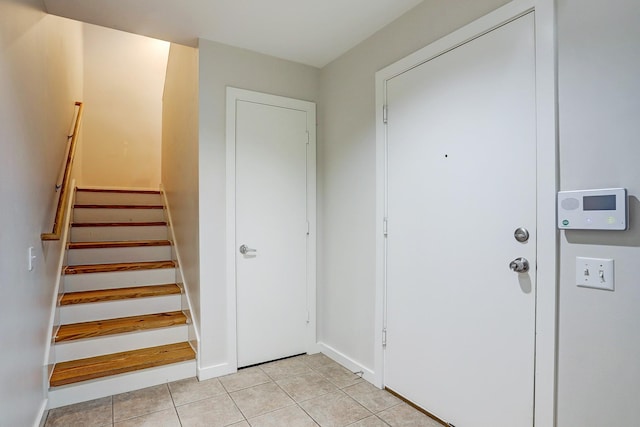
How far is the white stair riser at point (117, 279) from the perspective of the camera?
9.22ft

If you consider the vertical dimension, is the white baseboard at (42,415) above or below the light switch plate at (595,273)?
below

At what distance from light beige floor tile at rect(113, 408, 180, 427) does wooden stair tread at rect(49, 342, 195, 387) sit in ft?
1.34

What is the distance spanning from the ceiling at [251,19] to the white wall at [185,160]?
0.31 meters

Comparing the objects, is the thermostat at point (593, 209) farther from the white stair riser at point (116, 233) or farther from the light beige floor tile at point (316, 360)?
the white stair riser at point (116, 233)

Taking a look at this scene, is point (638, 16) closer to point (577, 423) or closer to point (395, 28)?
point (395, 28)

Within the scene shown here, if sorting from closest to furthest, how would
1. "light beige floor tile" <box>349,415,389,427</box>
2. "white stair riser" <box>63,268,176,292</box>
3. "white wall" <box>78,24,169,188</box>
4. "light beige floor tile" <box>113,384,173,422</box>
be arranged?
"light beige floor tile" <box>349,415,389,427</box>, "light beige floor tile" <box>113,384,173,422</box>, "white stair riser" <box>63,268,176,292</box>, "white wall" <box>78,24,169,188</box>

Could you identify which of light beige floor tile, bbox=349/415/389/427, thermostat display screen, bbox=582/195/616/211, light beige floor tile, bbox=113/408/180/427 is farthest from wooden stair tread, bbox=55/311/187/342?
thermostat display screen, bbox=582/195/616/211

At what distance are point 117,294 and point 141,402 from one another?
35.9 inches

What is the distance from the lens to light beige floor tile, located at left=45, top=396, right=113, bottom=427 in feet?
6.43

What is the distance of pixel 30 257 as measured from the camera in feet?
5.86

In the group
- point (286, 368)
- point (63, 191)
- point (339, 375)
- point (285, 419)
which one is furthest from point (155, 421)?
point (63, 191)

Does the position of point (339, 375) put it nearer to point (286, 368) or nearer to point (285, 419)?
point (286, 368)

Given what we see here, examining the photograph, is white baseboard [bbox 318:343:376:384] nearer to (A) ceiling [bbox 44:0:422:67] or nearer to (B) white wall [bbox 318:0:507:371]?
(B) white wall [bbox 318:0:507:371]

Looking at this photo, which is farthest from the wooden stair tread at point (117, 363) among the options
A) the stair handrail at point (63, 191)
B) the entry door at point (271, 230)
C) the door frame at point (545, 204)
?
the door frame at point (545, 204)
